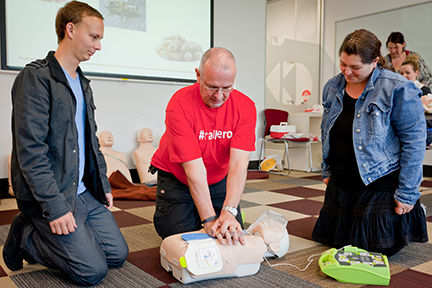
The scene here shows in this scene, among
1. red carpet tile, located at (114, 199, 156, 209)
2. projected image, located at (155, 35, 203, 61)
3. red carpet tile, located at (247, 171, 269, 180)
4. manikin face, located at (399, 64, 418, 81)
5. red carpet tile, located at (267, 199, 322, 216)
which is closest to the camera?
red carpet tile, located at (267, 199, 322, 216)

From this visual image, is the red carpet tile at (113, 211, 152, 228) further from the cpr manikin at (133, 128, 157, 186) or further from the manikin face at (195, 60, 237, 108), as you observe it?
the manikin face at (195, 60, 237, 108)

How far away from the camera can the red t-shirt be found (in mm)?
1591

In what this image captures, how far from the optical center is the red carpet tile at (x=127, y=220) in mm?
2453

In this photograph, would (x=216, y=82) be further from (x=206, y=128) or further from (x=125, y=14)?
(x=125, y=14)

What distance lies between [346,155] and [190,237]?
87cm

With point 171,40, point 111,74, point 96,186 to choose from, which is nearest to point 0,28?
point 111,74

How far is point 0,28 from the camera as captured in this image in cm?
335

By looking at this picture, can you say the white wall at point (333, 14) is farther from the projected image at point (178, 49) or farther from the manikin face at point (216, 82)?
the manikin face at point (216, 82)

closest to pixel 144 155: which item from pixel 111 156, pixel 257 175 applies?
pixel 111 156

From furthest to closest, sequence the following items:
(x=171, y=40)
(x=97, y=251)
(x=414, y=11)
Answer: (x=414, y=11)
(x=171, y=40)
(x=97, y=251)

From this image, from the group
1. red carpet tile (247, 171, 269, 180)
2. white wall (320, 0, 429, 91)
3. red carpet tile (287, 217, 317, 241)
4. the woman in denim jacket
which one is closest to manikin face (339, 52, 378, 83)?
the woman in denim jacket

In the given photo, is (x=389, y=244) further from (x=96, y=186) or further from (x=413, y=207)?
(x=96, y=186)

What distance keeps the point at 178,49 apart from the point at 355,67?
2.95 metres

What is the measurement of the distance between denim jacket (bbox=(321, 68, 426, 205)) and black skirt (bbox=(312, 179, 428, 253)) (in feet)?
0.29
